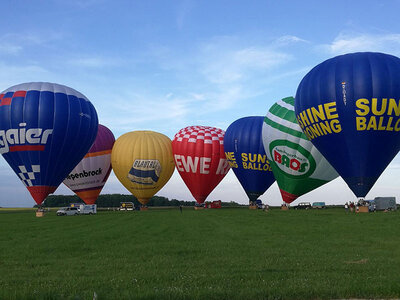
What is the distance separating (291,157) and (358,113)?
13.8 metres

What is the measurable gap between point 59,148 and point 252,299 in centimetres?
3623

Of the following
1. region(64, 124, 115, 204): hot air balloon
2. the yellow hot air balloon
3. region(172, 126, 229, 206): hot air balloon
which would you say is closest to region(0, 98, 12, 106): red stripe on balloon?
region(64, 124, 115, 204): hot air balloon

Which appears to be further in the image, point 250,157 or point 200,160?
point 200,160

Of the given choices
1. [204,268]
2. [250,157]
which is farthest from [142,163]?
[204,268]

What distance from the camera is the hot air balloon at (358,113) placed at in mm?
32781

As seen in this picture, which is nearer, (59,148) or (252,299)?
(252,299)

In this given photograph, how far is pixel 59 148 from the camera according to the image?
40.3m

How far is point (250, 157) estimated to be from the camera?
174 ft

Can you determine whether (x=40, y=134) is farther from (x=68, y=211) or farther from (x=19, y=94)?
(x=68, y=211)

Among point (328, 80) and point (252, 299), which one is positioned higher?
point (328, 80)

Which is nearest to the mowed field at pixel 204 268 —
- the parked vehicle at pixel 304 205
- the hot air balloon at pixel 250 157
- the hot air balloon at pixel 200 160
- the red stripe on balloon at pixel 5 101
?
the red stripe on balloon at pixel 5 101

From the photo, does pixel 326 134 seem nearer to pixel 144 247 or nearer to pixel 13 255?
pixel 144 247

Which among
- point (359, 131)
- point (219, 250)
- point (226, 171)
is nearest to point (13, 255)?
point (219, 250)

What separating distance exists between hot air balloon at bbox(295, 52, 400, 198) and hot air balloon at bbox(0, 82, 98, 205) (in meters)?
23.4
